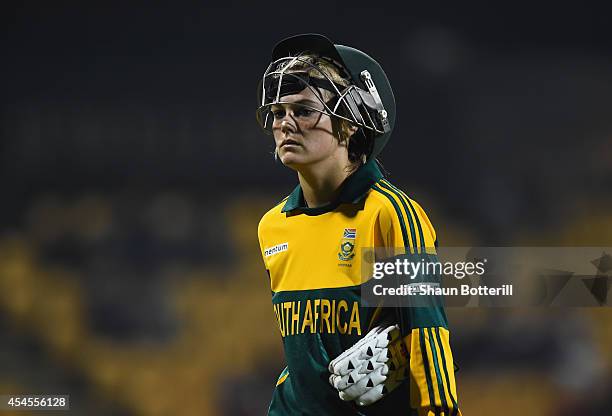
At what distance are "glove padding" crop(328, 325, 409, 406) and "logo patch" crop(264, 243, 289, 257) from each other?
0.29 m

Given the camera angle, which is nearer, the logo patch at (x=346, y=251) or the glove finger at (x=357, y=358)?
the glove finger at (x=357, y=358)

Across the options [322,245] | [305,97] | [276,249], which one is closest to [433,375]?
[322,245]

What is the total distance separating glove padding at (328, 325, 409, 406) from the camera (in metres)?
1.58

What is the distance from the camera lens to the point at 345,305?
1.67 m

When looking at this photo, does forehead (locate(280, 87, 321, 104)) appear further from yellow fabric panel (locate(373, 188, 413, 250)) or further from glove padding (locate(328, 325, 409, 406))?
glove padding (locate(328, 325, 409, 406))

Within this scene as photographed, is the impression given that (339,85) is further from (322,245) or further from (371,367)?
(371,367)

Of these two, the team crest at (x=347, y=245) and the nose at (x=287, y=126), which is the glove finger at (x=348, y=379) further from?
the nose at (x=287, y=126)

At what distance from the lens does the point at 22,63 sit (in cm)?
357

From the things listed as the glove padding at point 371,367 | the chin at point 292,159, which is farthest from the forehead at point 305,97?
the glove padding at point 371,367

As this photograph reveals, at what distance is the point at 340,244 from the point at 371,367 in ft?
0.83

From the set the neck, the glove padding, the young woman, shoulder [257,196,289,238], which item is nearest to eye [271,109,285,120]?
the young woman

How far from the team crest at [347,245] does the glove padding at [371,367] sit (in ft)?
0.49

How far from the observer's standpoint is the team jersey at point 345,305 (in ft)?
5.09

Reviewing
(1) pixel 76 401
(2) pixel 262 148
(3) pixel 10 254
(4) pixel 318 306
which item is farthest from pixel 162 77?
(4) pixel 318 306
